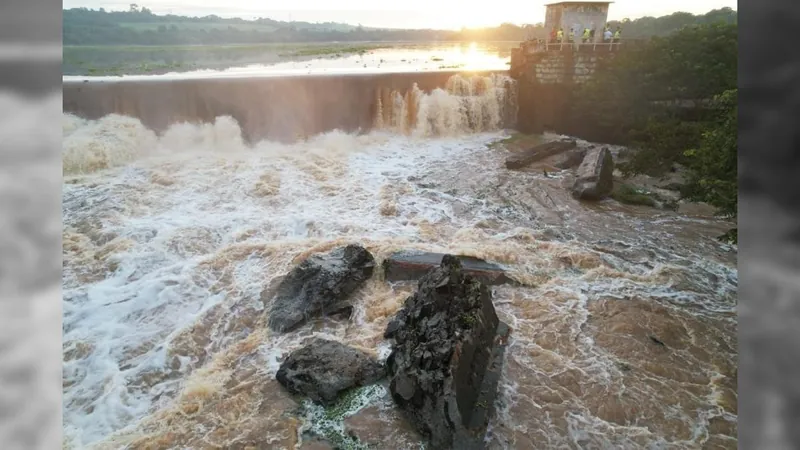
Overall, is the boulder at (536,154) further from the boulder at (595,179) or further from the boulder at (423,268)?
the boulder at (423,268)

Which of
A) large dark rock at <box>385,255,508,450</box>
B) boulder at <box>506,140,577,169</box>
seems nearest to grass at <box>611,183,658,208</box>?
boulder at <box>506,140,577,169</box>

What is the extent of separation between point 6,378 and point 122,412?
421 centimetres

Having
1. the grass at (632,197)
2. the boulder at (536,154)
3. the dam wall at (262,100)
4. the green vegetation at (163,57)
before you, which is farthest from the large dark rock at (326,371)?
the green vegetation at (163,57)

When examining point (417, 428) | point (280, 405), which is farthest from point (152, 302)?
point (417, 428)

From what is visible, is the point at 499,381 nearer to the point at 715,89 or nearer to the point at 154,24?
the point at 715,89

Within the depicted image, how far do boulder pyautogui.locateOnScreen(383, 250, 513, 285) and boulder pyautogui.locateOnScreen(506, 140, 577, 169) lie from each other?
5.23m

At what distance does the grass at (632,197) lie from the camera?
9.09 meters

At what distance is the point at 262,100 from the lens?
41.6ft

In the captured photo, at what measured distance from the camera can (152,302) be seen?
5.96 metres

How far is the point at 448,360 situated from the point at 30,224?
3455 mm

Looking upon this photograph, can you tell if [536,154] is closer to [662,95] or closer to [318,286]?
[662,95]

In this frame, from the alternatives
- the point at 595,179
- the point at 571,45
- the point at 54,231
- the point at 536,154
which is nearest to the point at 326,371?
the point at 54,231

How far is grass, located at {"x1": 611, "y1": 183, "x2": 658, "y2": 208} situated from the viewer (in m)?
9.09

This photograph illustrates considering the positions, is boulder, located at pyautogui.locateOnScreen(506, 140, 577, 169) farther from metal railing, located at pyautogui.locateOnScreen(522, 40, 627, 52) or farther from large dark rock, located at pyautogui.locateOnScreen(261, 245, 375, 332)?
large dark rock, located at pyautogui.locateOnScreen(261, 245, 375, 332)
